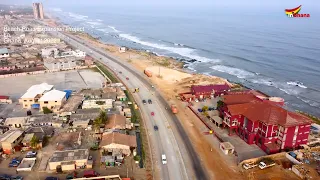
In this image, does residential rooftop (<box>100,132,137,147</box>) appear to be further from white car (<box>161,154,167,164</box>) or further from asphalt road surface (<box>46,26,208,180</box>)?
white car (<box>161,154,167,164</box>)

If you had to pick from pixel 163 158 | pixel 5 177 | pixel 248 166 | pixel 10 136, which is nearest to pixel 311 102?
pixel 248 166

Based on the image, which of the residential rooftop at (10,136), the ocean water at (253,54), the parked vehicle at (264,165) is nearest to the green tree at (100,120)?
the residential rooftop at (10,136)

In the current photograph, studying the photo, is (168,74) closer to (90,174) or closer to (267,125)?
(267,125)

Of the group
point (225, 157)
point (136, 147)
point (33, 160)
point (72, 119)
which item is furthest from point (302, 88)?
point (33, 160)

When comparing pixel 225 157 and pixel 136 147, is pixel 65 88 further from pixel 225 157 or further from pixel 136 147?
pixel 225 157

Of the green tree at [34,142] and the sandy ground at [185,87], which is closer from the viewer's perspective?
the sandy ground at [185,87]

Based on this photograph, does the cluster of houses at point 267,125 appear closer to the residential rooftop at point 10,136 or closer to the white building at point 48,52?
the residential rooftop at point 10,136

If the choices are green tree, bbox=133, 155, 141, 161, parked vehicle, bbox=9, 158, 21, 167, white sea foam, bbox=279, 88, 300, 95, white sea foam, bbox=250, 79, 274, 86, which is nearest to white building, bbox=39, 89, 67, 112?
parked vehicle, bbox=9, 158, 21, 167
